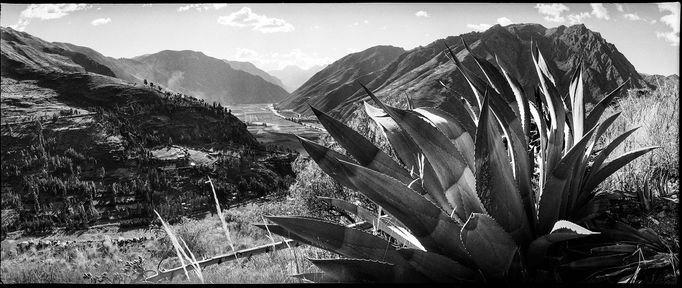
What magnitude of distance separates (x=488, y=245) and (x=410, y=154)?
15.5 inches

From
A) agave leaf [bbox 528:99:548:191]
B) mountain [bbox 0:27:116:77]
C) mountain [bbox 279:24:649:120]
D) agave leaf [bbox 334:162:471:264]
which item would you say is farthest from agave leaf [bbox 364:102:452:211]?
mountain [bbox 0:27:116:77]

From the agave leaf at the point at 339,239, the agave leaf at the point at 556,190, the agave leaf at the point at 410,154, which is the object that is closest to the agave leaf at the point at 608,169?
the agave leaf at the point at 556,190

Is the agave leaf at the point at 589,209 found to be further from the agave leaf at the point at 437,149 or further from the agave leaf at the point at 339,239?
the agave leaf at the point at 339,239

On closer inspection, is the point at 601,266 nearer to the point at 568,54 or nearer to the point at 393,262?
the point at 393,262

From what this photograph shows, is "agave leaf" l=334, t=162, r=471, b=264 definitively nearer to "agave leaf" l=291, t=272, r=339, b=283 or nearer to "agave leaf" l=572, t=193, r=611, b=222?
"agave leaf" l=291, t=272, r=339, b=283

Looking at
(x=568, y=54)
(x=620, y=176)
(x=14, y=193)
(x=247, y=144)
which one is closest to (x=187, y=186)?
(x=247, y=144)

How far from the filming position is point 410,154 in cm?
127

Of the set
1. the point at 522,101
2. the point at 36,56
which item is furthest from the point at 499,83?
the point at 36,56

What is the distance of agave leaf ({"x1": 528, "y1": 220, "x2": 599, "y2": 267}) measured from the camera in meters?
0.89

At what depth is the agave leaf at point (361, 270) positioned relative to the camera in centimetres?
96

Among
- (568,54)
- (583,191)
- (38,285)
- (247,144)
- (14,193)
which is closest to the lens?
(38,285)

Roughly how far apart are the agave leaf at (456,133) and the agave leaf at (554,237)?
230mm

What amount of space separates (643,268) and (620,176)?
1.14 meters

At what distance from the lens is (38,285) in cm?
80
